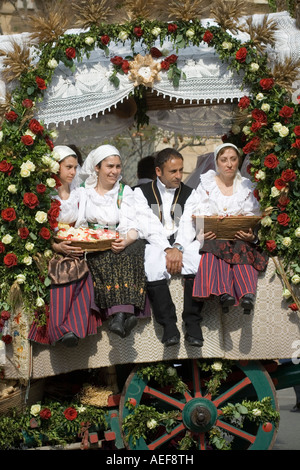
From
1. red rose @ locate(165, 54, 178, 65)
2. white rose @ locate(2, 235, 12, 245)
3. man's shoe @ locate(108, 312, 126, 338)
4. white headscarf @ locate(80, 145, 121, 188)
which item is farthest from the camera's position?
white headscarf @ locate(80, 145, 121, 188)

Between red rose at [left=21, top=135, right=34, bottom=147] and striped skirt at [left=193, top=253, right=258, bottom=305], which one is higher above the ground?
red rose at [left=21, top=135, right=34, bottom=147]

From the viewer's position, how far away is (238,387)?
6.34 meters

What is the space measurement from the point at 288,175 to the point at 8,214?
2.26 meters

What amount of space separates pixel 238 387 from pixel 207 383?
270 mm

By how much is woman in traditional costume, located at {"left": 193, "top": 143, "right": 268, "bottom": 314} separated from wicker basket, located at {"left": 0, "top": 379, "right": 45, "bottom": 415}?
1625 millimetres

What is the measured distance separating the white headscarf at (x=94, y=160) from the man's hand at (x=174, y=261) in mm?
965

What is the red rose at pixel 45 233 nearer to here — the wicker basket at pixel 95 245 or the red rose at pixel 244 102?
the wicker basket at pixel 95 245

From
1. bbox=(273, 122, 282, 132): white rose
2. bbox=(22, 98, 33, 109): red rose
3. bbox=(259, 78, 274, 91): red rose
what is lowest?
bbox=(273, 122, 282, 132): white rose

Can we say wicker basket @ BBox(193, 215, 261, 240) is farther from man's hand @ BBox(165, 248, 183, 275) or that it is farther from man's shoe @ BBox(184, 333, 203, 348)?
man's shoe @ BBox(184, 333, 203, 348)

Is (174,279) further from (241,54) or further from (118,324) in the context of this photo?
(241,54)

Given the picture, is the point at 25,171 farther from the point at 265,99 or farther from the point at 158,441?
the point at 158,441

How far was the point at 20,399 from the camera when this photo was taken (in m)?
6.27

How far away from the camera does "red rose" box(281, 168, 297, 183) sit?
19.7ft

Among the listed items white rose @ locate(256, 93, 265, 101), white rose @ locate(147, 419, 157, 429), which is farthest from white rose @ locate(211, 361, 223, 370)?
white rose @ locate(256, 93, 265, 101)
